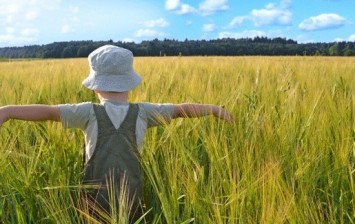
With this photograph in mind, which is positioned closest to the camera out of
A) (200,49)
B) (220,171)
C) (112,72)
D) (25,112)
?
(220,171)

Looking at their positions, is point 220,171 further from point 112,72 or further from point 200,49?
point 200,49

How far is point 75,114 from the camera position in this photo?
54.5 inches

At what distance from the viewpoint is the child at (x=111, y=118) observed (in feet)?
4.34

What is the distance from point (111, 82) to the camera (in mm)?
1413

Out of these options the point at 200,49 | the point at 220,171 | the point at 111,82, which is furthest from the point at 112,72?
the point at 200,49

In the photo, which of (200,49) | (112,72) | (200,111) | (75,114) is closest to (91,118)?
(75,114)

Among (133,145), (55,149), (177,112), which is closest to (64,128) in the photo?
(55,149)

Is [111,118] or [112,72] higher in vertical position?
[112,72]

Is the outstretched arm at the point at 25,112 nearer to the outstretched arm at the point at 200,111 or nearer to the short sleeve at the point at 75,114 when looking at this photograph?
the short sleeve at the point at 75,114

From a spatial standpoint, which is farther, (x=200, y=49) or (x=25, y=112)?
(x=200, y=49)

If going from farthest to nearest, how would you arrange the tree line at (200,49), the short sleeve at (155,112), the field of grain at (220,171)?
the tree line at (200,49) → the short sleeve at (155,112) → the field of grain at (220,171)

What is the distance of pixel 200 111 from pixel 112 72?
28 centimetres

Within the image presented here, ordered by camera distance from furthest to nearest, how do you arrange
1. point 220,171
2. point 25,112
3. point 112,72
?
point 112,72, point 25,112, point 220,171

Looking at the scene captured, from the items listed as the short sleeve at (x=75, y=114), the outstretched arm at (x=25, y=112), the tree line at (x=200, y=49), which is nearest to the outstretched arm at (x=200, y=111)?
the short sleeve at (x=75, y=114)
